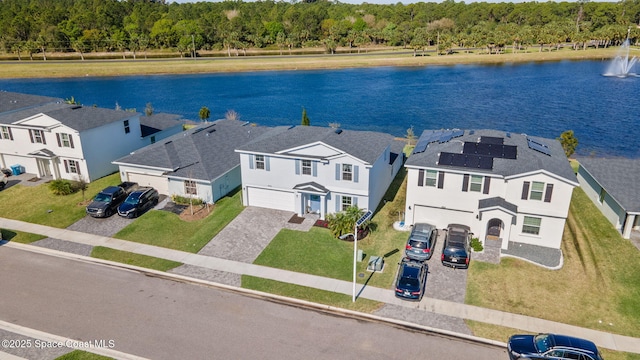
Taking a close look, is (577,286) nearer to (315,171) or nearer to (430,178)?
(430,178)

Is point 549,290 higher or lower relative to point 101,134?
lower

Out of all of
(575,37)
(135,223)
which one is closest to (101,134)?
(135,223)

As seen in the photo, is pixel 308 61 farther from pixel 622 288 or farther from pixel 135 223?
pixel 622 288

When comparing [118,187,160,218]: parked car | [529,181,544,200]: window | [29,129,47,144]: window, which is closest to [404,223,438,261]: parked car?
[529,181,544,200]: window

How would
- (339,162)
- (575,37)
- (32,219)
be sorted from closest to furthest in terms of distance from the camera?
(339,162)
(32,219)
(575,37)

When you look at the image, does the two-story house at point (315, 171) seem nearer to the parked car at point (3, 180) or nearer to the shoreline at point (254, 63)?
the parked car at point (3, 180)

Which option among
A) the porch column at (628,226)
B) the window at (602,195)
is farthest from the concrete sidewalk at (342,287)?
the window at (602,195)
